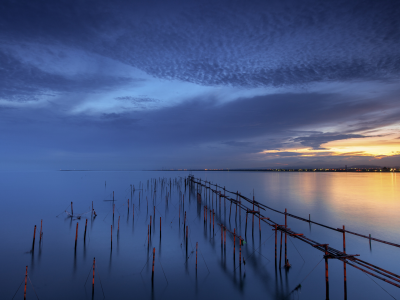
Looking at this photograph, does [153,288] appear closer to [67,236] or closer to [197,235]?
[197,235]

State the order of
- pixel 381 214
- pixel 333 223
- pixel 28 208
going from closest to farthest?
pixel 333 223 → pixel 381 214 → pixel 28 208

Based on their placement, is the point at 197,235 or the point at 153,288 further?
the point at 197,235

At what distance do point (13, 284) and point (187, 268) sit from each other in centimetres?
898

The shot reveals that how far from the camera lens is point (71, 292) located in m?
10.8

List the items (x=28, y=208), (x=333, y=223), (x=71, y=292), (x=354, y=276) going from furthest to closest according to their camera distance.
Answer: (x=28, y=208) → (x=333, y=223) → (x=354, y=276) → (x=71, y=292)

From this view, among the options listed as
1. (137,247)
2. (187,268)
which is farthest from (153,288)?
(137,247)

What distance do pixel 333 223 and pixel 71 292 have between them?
85.2 ft

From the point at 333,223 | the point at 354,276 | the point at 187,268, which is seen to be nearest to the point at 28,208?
the point at 187,268

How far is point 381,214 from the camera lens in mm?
29281

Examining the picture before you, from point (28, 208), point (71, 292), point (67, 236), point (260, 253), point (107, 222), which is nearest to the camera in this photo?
point (71, 292)

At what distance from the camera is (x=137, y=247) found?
16.5m

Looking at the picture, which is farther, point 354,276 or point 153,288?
point 354,276

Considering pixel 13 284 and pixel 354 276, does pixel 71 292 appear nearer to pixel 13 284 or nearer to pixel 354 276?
pixel 13 284

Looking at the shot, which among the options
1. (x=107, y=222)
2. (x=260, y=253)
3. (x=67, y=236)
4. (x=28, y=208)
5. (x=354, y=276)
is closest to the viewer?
(x=354, y=276)
